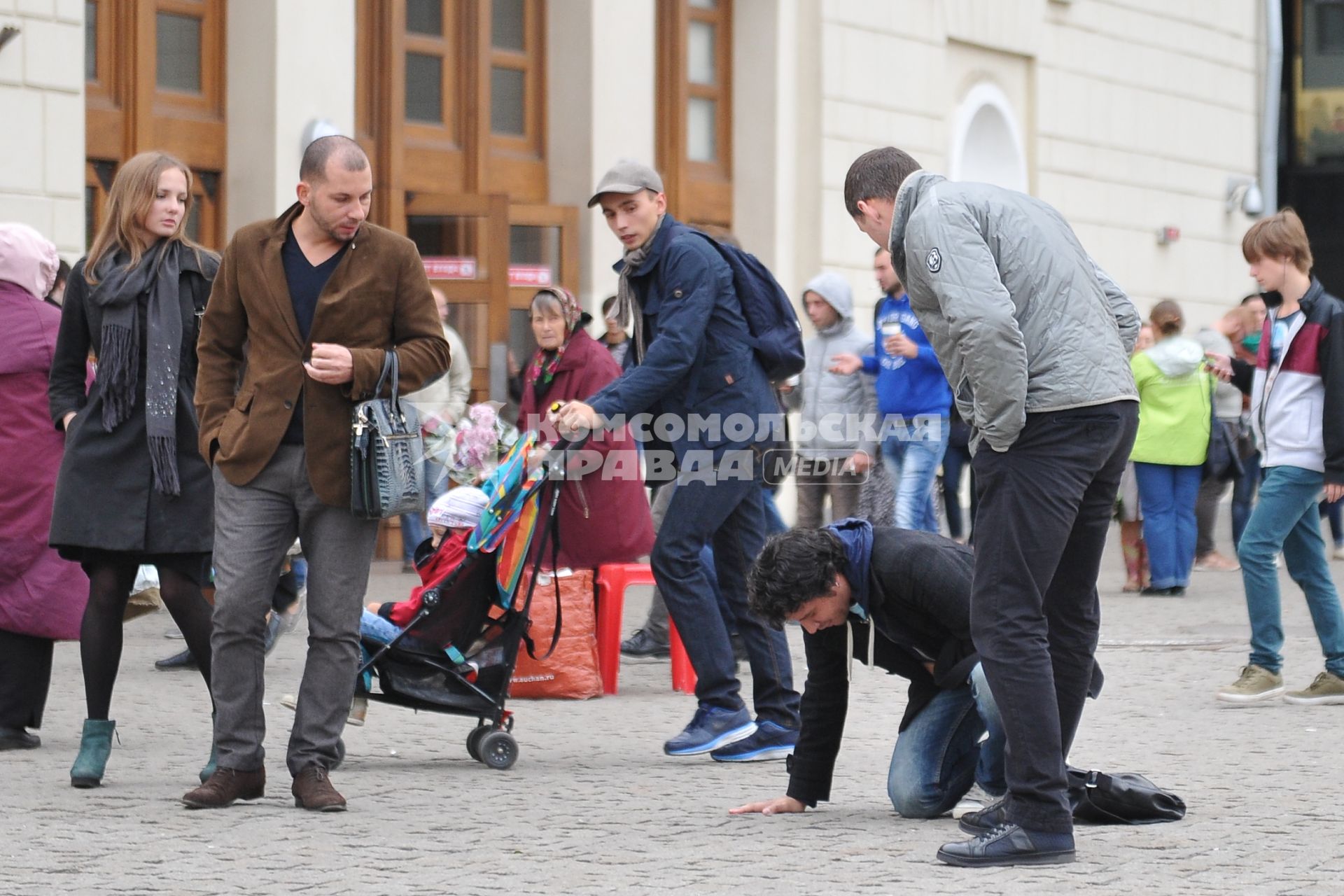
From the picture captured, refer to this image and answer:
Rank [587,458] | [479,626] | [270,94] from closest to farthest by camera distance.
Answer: [479,626] → [587,458] → [270,94]

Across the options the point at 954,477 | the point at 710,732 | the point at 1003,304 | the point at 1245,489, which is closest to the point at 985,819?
the point at 1003,304

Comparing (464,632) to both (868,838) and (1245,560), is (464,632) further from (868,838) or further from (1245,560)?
(1245,560)

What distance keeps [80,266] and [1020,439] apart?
2.94m

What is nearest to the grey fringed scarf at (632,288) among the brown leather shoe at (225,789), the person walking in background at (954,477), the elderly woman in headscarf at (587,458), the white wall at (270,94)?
the elderly woman in headscarf at (587,458)

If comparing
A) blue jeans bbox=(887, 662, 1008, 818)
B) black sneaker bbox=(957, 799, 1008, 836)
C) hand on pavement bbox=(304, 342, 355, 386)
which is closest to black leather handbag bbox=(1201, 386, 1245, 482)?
blue jeans bbox=(887, 662, 1008, 818)

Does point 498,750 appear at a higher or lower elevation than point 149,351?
lower

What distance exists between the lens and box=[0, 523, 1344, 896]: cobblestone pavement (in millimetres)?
4828

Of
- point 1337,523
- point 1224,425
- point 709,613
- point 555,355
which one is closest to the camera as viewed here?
point 709,613

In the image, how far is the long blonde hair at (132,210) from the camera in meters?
6.18

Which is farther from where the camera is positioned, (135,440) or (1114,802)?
(135,440)

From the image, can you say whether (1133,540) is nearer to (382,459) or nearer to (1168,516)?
(1168,516)

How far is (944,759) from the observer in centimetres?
562

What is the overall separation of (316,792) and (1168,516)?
7.71m

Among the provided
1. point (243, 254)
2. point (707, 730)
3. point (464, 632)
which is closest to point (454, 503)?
point (464, 632)
